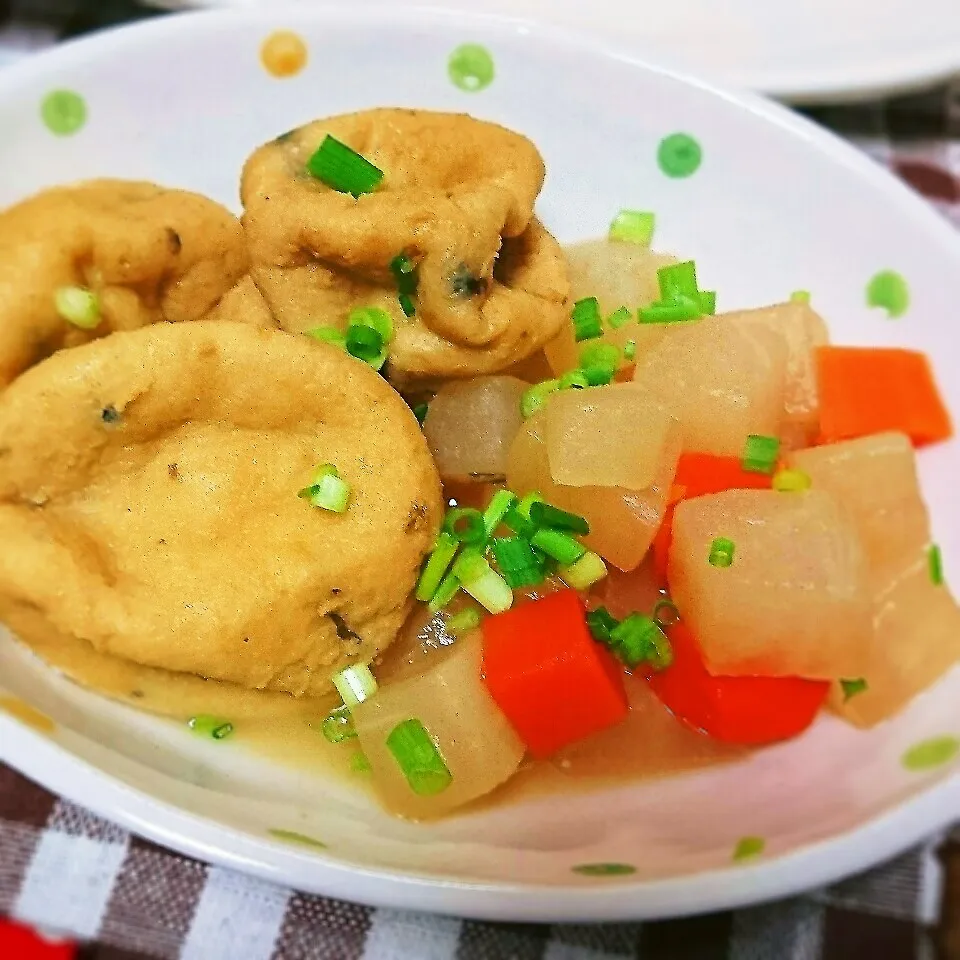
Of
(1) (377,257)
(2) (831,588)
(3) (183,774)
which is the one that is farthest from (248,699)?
(2) (831,588)

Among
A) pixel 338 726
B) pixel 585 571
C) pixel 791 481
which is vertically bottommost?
pixel 338 726

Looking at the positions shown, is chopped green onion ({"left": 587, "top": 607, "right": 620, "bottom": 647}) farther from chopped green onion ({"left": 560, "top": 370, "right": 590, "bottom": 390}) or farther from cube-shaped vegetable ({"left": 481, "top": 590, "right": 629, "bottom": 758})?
chopped green onion ({"left": 560, "top": 370, "right": 590, "bottom": 390})

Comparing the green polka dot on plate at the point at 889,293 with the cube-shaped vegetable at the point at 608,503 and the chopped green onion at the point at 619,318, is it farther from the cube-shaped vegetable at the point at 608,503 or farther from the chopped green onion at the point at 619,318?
the cube-shaped vegetable at the point at 608,503

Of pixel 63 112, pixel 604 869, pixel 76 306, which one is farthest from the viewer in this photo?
pixel 63 112

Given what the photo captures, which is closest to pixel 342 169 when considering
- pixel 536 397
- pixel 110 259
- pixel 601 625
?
pixel 110 259

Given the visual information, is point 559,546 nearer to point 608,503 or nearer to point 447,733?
point 608,503

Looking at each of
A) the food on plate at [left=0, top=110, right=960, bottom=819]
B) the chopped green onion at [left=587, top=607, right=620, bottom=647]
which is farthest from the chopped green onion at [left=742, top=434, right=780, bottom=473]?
the chopped green onion at [left=587, top=607, right=620, bottom=647]
